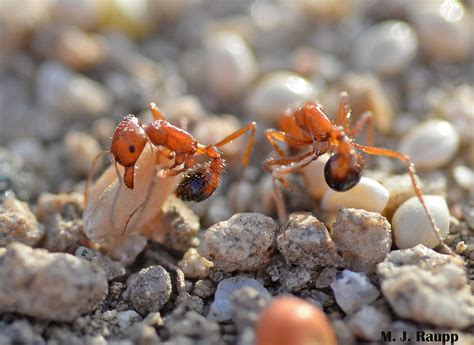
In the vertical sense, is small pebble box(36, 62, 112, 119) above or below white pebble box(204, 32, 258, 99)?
below

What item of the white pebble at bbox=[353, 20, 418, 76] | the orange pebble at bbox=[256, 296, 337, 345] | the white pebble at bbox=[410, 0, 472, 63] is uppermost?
the white pebble at bbox=[410, 0, 472, 63]

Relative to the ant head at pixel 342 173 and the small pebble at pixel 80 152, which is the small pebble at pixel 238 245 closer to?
the ant head at pixel 342 173

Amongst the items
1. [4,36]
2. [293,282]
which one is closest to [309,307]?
[293,282]

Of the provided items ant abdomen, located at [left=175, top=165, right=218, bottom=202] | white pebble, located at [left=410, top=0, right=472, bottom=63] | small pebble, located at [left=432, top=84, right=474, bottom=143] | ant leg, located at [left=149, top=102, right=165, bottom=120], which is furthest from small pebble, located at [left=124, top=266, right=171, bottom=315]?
white pebble, located at [left=410, top=0, right=472, bottom=63]

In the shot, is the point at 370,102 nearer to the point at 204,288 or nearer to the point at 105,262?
the point at 204,288

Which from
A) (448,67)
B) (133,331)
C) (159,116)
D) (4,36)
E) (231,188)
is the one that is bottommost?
(133,331)

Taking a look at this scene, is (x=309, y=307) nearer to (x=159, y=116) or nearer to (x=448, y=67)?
(x=159, y=116)

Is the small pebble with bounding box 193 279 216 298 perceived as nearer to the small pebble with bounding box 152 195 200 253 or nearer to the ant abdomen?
the small pebble with bounding box 152 195 200 253
